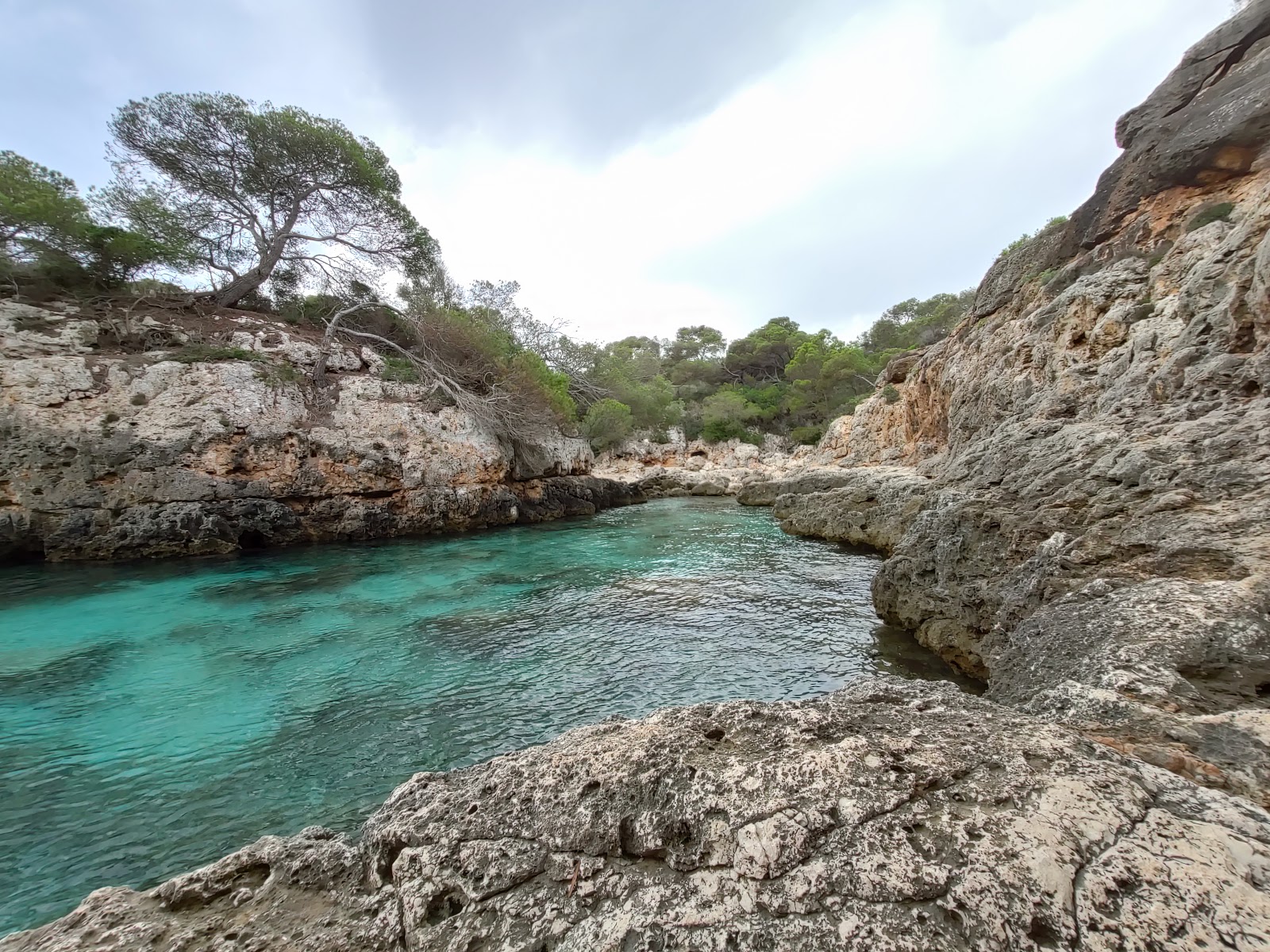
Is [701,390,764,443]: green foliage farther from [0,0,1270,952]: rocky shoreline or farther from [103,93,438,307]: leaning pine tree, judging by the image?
[0,0,1270,952]: rocky shoreline

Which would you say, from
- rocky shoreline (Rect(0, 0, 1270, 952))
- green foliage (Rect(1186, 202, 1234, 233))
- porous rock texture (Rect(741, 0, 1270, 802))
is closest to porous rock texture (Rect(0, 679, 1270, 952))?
rocky shoreline (Rect(0, 0, 1270, 952))

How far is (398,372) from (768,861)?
19.8 metres

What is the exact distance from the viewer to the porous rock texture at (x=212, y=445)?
38.6 feet

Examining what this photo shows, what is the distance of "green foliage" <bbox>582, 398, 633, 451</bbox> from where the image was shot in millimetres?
33594

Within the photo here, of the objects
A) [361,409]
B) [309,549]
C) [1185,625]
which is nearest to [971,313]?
[1185,625]

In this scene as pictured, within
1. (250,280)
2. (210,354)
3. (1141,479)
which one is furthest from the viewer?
(250,280)

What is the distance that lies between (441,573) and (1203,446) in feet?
36.9

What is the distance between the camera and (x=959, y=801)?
1808mm

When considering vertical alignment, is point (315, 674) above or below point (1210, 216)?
below

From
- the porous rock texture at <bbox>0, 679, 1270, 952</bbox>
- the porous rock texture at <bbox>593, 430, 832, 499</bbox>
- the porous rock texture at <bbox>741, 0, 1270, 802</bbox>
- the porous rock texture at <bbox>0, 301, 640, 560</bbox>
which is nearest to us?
the porous rock texture at <bbox>0, 679, 1270, 952</bbox>

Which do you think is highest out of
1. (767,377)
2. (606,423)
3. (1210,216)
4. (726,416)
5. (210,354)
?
(767,377)

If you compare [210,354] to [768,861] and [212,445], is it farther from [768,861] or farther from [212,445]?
[768,861]

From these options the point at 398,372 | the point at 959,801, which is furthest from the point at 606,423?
the point at 959,801

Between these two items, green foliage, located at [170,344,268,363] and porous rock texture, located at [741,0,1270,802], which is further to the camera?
green foliage, located at [170,344,268,363]
